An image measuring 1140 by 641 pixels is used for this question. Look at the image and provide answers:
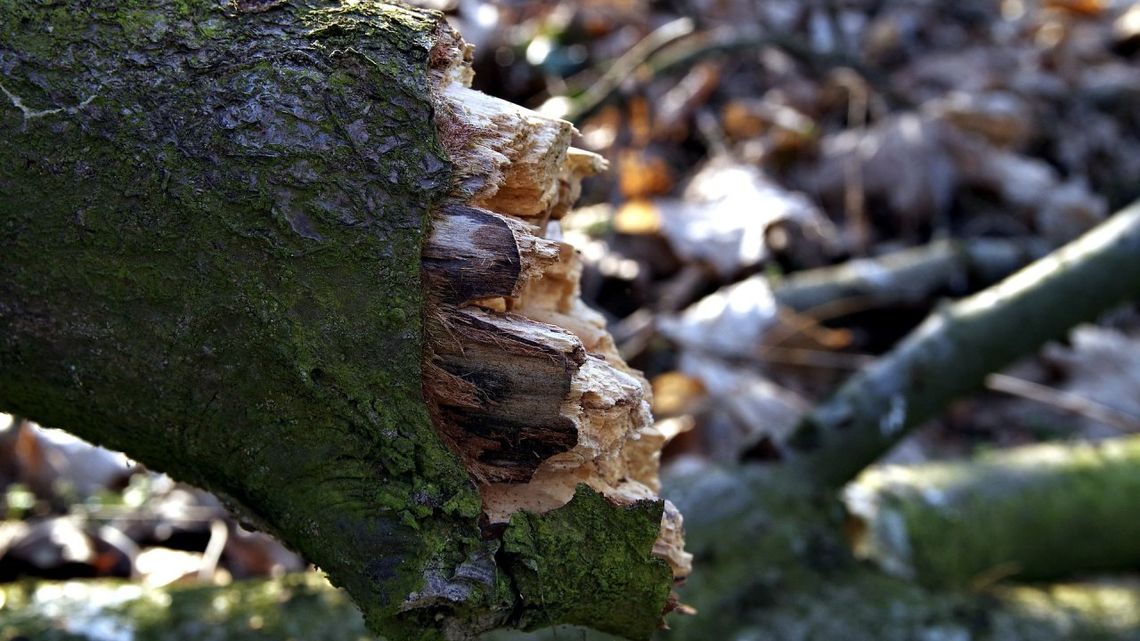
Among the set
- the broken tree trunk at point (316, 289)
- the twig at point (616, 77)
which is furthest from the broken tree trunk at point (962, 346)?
the twig at point (616, 77)

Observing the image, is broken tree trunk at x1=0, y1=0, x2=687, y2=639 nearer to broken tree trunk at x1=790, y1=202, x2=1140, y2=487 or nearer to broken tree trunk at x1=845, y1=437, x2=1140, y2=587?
broken tree trunk at x1=790, y1=202, x2=1140, y2=487

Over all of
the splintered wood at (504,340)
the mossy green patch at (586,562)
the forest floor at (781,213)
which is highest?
the splintered wood at (504,340)

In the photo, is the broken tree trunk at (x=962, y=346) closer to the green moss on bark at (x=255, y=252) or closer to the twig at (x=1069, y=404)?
the twig at (x=1069, y=404)

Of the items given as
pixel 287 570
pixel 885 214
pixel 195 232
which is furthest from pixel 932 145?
pixel 195 232

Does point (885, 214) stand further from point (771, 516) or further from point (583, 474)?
point (583, 474)

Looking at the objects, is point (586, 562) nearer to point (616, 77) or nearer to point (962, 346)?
point (962, 346)

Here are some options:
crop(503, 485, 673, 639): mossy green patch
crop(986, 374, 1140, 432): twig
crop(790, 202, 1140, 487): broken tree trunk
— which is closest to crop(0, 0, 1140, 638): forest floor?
crop(986, 374, 1140, 432): twig

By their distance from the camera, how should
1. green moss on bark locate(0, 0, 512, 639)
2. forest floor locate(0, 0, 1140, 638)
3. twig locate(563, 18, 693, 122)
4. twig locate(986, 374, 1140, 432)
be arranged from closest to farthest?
green moss on bark locate(0, 0, 512, 639) < forest floor locate(0, 0, 1140, 638) < twig locate(986, 374, 1140, 432) < twig locate(563, 18, 693, 122)
